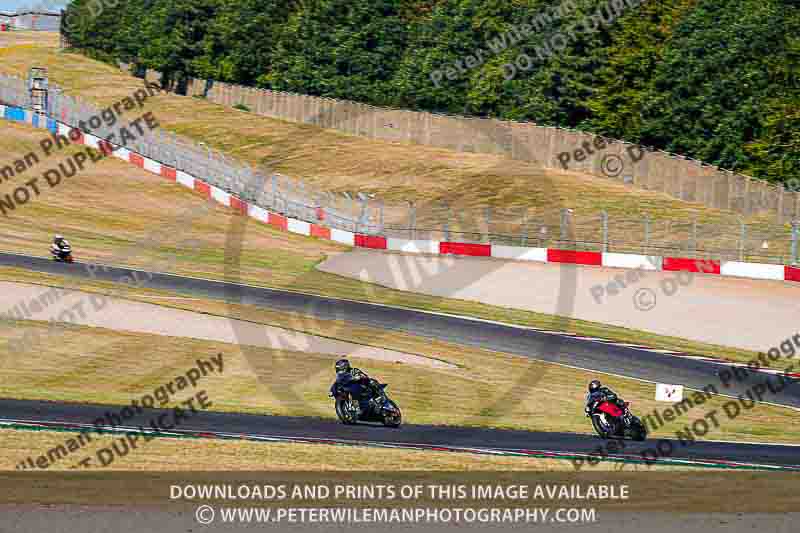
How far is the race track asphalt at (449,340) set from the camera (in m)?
24.0

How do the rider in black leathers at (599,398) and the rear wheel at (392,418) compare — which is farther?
the rear wheel at (392,418)

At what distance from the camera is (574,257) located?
151 feet

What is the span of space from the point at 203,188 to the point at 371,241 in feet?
34.5

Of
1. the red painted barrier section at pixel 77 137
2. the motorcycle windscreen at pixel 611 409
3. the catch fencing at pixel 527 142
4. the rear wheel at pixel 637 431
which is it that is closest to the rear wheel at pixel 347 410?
the motorcycle windscreen at pixel 611 409

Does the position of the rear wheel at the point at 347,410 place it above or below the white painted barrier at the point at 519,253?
below

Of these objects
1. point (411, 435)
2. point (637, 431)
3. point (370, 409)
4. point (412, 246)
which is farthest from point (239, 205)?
point (637, 431)

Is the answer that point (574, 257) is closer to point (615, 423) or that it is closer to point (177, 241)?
point (177, 241)

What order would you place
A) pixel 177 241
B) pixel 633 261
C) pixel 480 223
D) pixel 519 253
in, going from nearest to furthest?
pixel 633 261, pixel 519 253, pixel 177 241, pixel 480 223

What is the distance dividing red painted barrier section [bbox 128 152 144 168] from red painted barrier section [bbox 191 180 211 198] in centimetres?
405

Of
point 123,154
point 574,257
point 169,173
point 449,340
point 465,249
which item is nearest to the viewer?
point 449,340

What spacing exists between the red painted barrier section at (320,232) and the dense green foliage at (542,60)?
63.8 feet

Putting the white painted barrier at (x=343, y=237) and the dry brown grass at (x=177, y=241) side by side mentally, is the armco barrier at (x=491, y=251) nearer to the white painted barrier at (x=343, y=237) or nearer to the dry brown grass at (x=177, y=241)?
the white painted barrier at (x=343, y=237)

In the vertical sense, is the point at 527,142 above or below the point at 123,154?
above

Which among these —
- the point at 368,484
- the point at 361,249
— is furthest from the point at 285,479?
the point at 361,249
